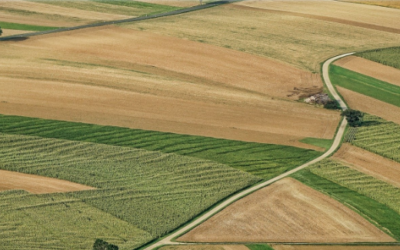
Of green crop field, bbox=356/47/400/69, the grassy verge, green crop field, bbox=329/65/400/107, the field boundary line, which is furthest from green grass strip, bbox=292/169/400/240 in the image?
the field boundary line

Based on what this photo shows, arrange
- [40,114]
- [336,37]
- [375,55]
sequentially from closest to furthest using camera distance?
[40,114], [375,55], [336,37]

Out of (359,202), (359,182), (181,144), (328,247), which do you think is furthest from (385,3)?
(328,247)

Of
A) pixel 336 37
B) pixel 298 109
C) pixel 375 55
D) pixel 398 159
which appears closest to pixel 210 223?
pixel 398 159

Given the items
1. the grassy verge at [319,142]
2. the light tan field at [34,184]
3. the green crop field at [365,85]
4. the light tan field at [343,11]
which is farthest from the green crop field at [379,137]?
the light tan field at [343,11]

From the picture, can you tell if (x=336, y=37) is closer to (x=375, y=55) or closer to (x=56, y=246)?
(x=375, y=55)

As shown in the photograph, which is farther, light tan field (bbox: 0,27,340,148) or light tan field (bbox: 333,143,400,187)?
light tan field (bbox: 0,27,340,148)

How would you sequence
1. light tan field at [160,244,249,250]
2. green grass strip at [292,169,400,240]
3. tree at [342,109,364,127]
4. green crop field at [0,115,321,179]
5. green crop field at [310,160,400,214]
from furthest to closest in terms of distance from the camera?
tree at [342,109,364,127] < green crop field at [0,115,321,179] < green crop field at [310,160,400,214] < green grass strip at [292,169,400,240] < light tan field at [160,244,249,250]

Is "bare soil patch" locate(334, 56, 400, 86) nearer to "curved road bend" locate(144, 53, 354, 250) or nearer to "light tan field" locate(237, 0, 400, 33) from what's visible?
"curved road bend" locate(144, 53, 354, 250)
